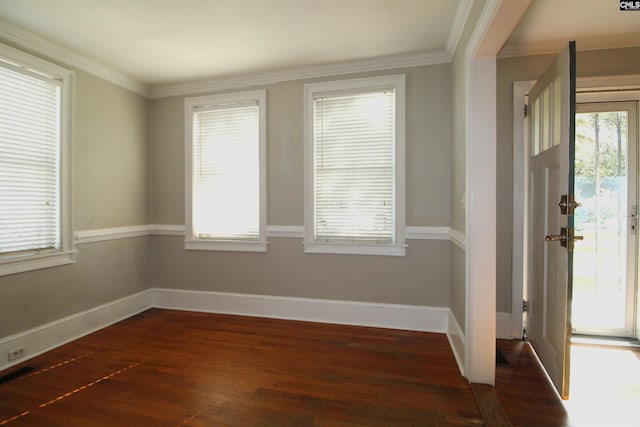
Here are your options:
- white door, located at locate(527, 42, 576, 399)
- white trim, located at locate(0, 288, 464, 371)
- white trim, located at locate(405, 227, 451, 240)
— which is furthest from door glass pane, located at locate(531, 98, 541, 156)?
white trim, located at locate(0, 288, 464, 371)

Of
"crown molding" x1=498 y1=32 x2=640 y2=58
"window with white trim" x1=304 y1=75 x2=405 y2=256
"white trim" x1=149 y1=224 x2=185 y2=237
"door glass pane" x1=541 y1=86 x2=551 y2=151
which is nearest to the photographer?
"door glass pane" x1=541 y1=86 x2=551 y2=151

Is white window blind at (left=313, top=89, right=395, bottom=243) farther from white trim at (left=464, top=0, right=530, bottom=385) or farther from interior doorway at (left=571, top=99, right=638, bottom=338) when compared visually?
interior doorway at (left=571, top=99, right=638, bottom=338)

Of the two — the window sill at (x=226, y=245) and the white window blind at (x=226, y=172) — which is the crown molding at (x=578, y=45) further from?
the window sill at (x=226, y=245)

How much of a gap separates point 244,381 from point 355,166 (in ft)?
6.90

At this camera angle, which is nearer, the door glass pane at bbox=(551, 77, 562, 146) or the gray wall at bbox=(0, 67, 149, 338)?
the door glass pane at bbox=(551, 77, 562, 146)

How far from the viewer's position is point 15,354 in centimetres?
247

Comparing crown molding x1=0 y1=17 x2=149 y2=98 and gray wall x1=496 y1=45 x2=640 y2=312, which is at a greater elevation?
crown molding x1=0 y1=17 x2=149 y2=98

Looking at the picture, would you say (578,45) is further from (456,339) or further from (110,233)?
(110,233)

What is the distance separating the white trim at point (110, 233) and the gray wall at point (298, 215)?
21 cm

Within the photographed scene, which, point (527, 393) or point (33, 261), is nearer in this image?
point (527, 393)

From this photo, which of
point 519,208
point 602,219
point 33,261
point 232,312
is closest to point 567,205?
point 519,208

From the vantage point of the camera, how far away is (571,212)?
1.88 metres

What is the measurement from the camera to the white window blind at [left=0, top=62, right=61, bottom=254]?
8.04 ft

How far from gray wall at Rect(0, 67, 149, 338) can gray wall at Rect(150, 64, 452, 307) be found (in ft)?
0.73
